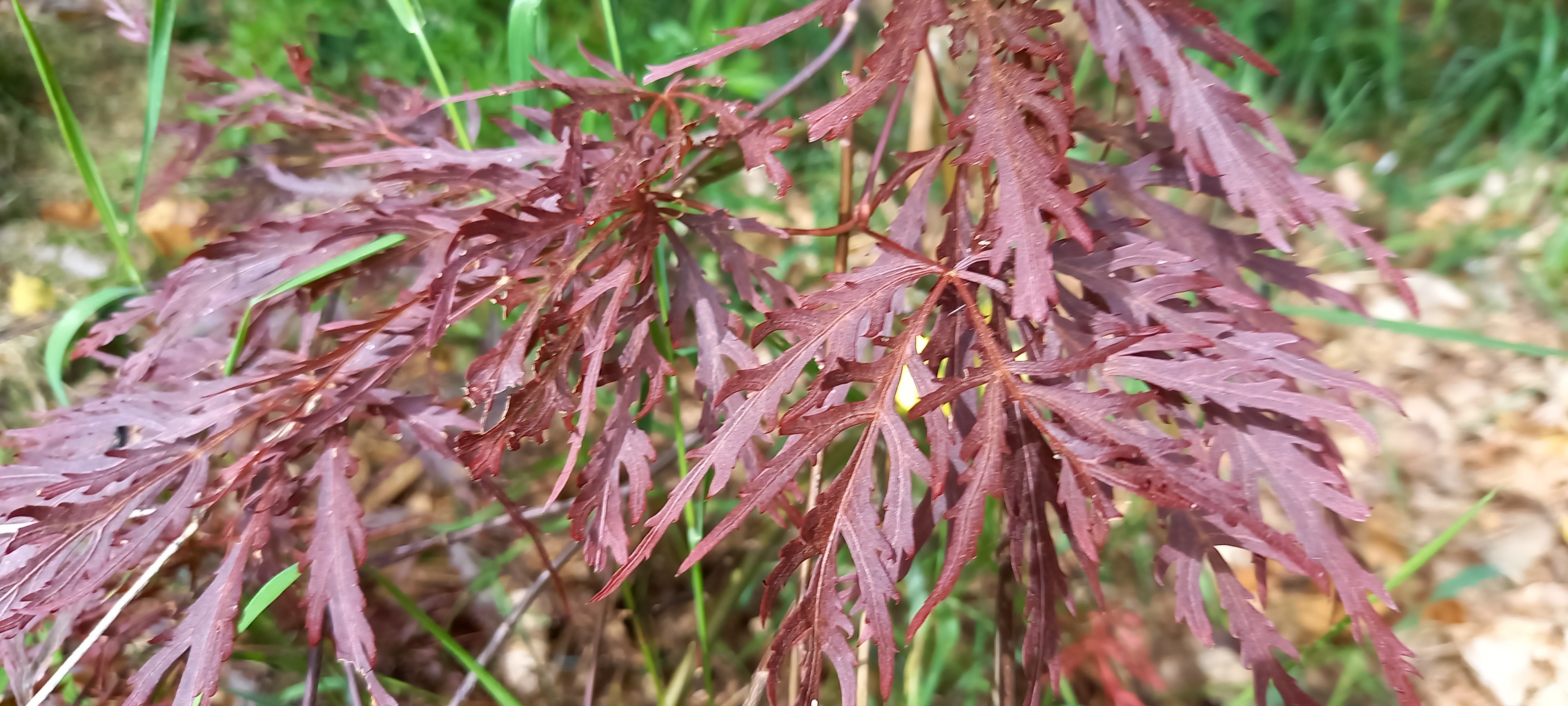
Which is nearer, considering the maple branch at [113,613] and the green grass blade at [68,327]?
the maple branch at [113,613]

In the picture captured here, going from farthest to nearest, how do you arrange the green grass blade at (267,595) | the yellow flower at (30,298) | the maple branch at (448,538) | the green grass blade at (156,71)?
the yellow flower at (30,298) < the maple branch at (448,538) < the green grass blade at (156,71) < the green grass blade at (267,595)

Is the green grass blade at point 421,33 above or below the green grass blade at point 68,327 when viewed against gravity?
above

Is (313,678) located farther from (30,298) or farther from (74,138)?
(30,298)

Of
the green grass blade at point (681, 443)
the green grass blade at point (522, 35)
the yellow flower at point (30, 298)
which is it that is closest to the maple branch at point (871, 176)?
the green grass blade at point (681, 443)

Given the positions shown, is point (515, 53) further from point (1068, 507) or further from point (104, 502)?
point (1068, 507)

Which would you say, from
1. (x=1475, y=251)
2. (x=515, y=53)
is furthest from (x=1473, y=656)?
(x=515, y=53)

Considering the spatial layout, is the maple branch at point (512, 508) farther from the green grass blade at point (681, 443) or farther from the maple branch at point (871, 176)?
the maple branch at point (871, 176)
